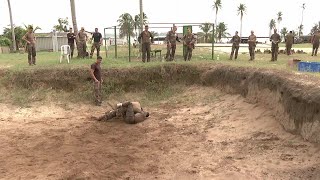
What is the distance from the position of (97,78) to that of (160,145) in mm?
4710

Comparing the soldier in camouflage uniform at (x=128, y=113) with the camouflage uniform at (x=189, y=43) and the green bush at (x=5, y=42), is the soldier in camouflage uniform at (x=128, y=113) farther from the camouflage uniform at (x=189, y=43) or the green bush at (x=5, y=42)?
the green bush at (x=5, y=42)

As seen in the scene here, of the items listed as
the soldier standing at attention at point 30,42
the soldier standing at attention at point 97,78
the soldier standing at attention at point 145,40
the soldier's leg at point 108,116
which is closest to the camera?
the soldier's leg at point 108,116

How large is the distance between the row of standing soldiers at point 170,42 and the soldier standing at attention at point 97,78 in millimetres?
3838

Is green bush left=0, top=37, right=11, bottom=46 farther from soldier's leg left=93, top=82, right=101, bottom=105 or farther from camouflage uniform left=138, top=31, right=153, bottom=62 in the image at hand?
soldier's leg left=93, top=82, right=101, bottom=105

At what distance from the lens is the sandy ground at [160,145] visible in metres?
7.21

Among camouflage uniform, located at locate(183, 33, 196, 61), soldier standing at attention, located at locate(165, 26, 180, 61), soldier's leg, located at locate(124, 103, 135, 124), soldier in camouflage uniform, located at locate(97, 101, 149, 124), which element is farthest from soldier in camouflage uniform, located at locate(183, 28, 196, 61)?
soldier's leg, located at locate(124, 103, 135, 124)

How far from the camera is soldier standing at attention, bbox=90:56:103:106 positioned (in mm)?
12453

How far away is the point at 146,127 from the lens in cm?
1102

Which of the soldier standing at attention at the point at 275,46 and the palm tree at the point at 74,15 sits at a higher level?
the palm tree at the point at 74,15

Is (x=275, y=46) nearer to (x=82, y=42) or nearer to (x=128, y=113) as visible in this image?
(x=82, y=42)

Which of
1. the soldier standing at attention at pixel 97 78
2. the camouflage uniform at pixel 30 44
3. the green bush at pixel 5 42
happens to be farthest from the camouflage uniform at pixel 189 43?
the green bush at pixel 5 42

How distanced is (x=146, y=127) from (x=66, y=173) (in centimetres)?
401

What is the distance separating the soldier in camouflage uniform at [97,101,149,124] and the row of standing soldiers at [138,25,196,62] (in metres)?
5.13

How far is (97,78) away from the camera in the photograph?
12.8 m
